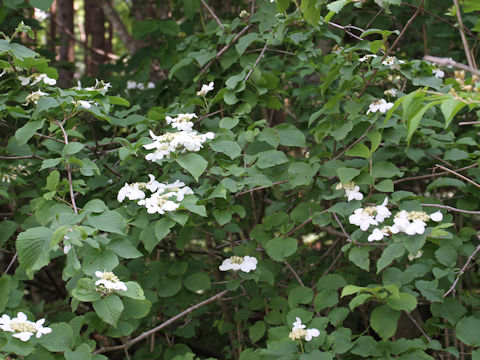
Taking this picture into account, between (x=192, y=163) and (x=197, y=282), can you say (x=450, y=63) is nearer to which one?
(x=192, y=163)

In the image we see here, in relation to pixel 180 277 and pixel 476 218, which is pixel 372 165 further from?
pixel 476 218

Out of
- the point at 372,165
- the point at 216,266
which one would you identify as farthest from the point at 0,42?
the point at 216,266

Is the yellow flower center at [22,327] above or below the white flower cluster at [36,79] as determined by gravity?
below

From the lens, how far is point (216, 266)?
3420 millimetres

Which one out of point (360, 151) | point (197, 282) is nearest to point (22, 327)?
point (197, 282)

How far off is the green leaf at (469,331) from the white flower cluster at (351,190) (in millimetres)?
589

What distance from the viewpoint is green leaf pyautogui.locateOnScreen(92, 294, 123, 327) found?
1.67 metres

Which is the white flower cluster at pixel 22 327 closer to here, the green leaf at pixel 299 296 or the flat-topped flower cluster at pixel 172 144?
the flat-topped flower cluster at pixel 172 144

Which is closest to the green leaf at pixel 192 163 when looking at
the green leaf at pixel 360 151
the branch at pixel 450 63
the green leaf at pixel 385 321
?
the green leaf at pixel 360 151

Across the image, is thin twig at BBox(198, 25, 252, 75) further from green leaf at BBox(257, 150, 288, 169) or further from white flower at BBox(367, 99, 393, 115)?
white flower at BBox(367, 99, 393, 115)

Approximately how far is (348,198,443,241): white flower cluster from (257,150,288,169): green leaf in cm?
39

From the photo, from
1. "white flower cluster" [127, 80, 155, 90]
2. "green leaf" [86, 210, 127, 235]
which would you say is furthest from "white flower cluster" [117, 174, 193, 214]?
"white flower cluster" [127, 80, 155, 90]

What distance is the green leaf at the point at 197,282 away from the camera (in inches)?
94.7

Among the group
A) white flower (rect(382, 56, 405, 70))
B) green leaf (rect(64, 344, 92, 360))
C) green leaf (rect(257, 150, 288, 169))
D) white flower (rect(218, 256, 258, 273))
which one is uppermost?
white flower (rect(382, 56, 405, 70))
